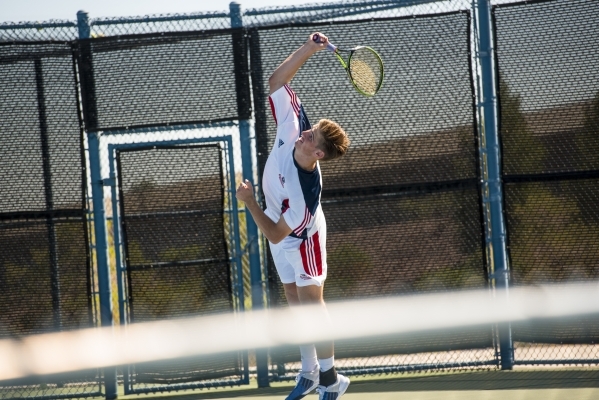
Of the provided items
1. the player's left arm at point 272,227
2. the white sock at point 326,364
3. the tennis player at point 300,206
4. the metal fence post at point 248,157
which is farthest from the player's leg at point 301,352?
the metal fence post at point 248,157

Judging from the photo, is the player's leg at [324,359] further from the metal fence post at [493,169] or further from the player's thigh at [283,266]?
the metal fence post at [493,169]

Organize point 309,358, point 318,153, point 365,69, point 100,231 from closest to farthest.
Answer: point 318,153 < point 309,358 < point 365,69 < point 100,231

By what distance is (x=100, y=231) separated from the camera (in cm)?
582

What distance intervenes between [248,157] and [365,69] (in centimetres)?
108

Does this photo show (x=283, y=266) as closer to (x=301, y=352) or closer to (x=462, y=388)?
(x=301, y=352)

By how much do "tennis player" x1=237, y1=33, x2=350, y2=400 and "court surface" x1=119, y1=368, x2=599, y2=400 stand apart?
51 cm

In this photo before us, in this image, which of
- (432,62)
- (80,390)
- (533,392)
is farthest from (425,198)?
(80,390)

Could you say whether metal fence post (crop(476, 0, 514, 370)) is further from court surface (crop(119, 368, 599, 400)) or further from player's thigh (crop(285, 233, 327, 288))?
player's thigh (crop(285, 233, 327, 288))

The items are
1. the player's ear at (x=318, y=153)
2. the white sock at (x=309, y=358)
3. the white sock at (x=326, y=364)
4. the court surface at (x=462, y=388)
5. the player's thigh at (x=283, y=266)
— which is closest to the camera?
the player's ear at (x=318, y=153)

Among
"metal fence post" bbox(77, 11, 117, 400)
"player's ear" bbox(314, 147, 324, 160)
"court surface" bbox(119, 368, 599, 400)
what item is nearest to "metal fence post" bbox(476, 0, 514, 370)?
"court surface" bbox(119, 368, 599, 400)

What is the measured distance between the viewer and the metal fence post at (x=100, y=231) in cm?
577

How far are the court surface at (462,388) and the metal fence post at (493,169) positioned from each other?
15.9 inches

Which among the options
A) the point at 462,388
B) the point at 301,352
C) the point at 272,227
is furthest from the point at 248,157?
the point at 462,388

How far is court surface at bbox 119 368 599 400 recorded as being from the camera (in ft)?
17.1
